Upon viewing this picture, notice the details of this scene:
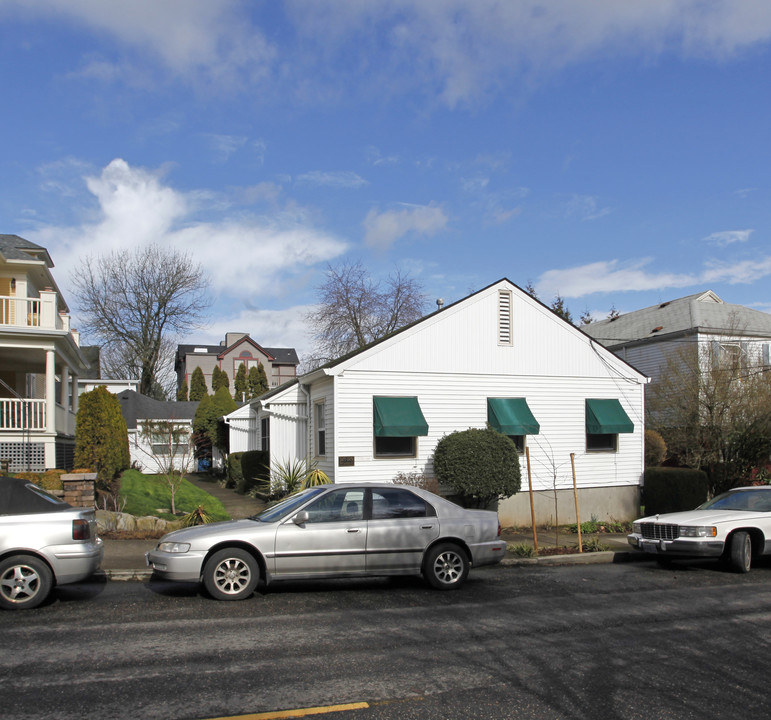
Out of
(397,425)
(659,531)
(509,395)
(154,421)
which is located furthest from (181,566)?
(154,421)

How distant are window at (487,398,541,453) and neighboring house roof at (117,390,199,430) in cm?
2202

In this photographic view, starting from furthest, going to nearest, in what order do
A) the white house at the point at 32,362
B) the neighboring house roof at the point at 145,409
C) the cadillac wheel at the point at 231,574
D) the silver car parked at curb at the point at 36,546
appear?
the neighboring house roof at the point at 145,409 → the white house at the point at 32,362 → the cadillac wheel at the point at 231,574 → the silver car parked at curb at the point at 36,546

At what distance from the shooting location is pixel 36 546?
316 inches

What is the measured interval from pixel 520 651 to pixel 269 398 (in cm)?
1358

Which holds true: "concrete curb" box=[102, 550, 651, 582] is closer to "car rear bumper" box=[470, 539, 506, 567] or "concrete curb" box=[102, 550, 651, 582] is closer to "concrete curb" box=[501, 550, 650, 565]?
"concrete curb" box=[501, 550, 650, 565]

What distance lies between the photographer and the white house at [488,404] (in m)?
15.7

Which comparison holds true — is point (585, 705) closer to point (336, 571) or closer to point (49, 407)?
point (336, 571)

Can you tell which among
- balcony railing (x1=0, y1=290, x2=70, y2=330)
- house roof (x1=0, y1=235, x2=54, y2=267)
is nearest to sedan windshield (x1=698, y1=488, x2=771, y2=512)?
balcony railing (x1=0, y1=290, x2=70, y2=330)

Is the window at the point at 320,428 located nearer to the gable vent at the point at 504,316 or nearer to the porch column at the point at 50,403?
the gable vent at the point at 504,316

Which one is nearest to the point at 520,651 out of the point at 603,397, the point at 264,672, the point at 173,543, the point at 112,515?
the point at 264,672

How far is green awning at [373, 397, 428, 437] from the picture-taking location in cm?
1538

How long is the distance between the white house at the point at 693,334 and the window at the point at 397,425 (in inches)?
442

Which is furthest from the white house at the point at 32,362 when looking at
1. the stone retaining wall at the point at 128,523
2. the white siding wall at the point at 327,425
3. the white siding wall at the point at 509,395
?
the white siding wall at the point at 509,395

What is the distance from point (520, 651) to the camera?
6.50m
